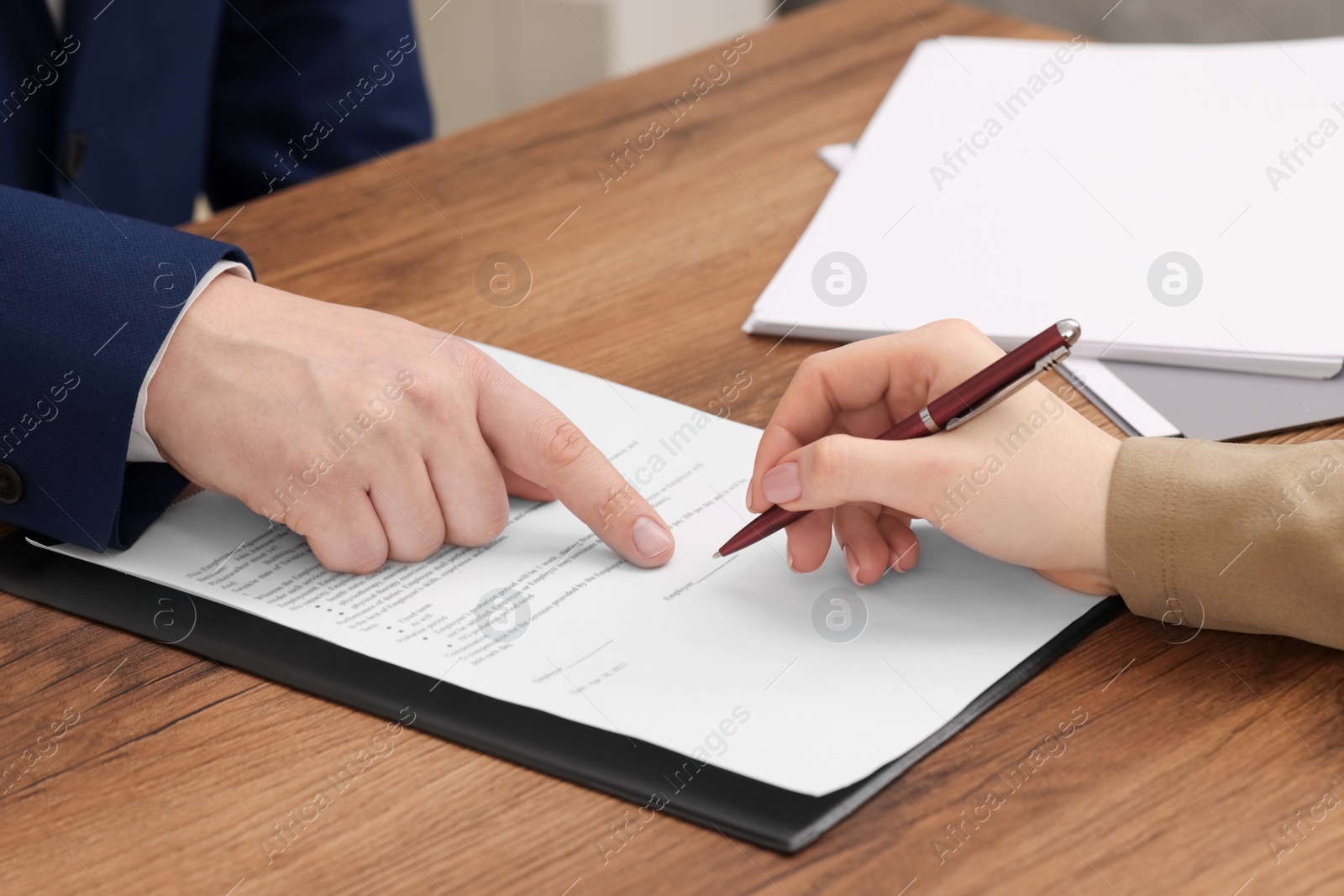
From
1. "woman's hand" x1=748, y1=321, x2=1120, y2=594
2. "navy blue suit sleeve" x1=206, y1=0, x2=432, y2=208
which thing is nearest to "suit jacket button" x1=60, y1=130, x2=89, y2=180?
"navy blue suit sleeve" x1=206, y1=0, x2=432, y2=208

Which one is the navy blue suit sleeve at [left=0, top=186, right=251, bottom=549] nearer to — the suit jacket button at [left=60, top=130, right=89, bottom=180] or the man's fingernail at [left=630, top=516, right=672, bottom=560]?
the man's fingernail at [left=630, top=516, right=672, bottom=560]

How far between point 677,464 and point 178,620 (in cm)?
35

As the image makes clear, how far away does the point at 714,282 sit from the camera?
1.03 m

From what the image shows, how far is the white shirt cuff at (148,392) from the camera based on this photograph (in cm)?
78

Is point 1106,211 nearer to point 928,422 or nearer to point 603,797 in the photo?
point 928,422

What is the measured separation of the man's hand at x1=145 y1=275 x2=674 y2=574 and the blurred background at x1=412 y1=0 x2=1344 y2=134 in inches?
90.2

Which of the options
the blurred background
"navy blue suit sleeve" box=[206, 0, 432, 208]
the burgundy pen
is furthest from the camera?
the blurred background

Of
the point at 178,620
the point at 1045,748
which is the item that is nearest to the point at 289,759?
the point at 178,620

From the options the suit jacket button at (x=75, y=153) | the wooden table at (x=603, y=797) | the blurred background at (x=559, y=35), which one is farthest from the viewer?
the blurred background at (x=559, y=35)

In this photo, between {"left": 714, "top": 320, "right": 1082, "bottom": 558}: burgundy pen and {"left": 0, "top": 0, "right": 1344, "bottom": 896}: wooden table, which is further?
{"left": 714, "top": 320, "right": 1082, "bottom": 558}: burgundy pen

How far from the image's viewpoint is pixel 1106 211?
1.01m

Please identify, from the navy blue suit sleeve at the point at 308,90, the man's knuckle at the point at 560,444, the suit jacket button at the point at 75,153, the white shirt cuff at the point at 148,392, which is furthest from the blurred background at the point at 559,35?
the man's knuckle at the point at 560,444

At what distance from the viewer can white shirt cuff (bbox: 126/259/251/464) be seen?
0.78 meters

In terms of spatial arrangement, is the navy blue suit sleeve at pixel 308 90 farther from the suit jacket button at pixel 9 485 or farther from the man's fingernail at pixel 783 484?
the man's fingernail at pixel 783 484
